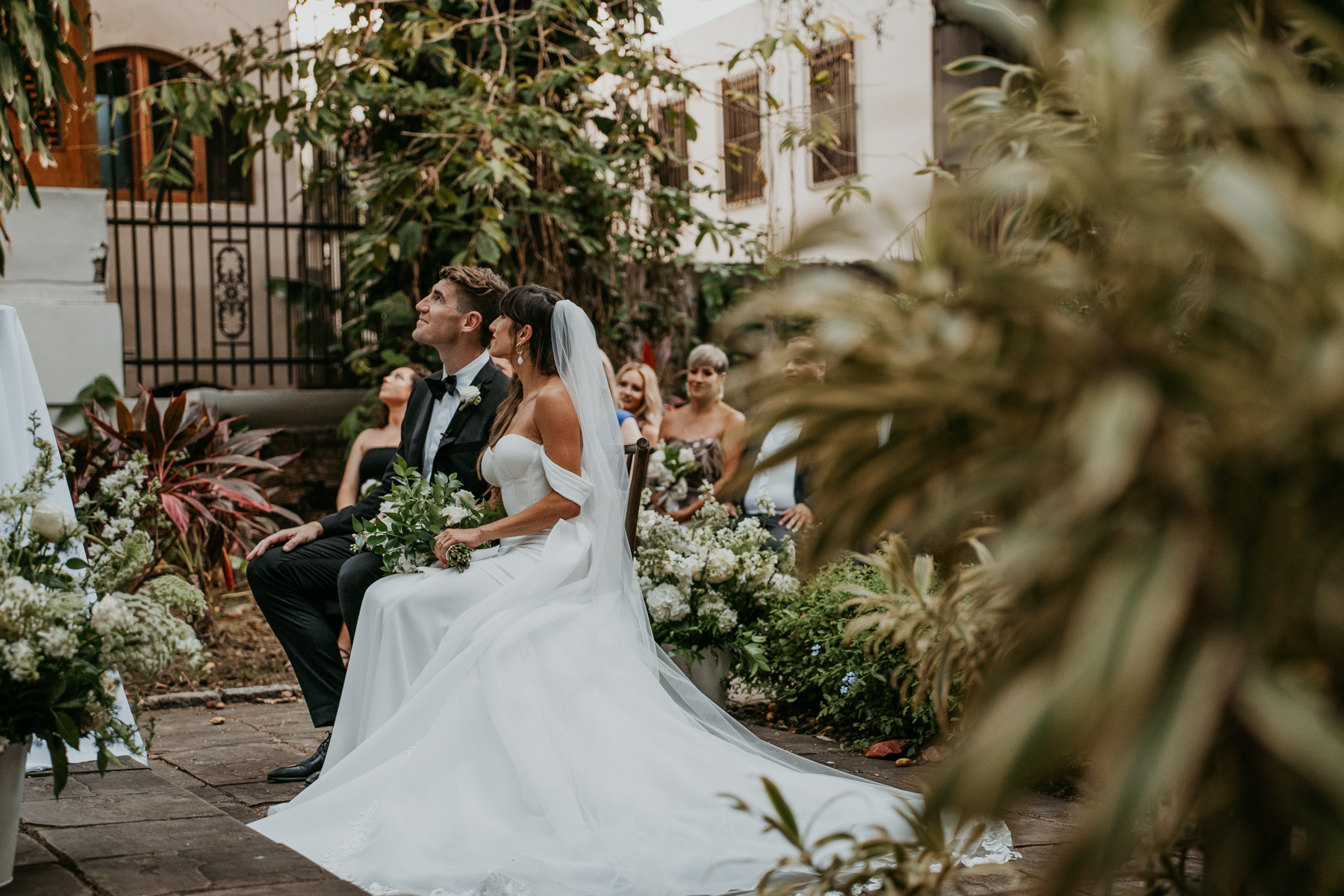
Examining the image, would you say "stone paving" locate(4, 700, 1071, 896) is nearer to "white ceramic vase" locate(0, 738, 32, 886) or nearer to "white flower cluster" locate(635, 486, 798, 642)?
"white ceramic vase" locate(0, 738, 32, 886)

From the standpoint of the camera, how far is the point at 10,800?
3.16 m

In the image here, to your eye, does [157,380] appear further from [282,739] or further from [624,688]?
[624,688]

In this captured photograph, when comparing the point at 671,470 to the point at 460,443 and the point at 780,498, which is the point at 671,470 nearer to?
the point at 780,498

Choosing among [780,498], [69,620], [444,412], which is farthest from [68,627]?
[780,498]

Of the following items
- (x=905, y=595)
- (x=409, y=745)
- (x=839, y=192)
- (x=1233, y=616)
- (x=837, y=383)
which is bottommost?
(x=409, y=745)

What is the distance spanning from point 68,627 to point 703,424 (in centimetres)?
467

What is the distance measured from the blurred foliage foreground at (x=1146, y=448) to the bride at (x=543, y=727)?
1.99m

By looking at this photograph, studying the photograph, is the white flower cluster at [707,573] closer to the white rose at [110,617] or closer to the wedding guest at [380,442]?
the wedding guest at [380,442]

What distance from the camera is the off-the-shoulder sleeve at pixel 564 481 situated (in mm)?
4445

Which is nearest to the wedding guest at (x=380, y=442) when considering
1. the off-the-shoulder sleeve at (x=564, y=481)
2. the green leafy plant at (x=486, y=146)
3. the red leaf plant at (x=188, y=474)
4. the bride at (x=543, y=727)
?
the red leaf plant at (x=188, y=474)

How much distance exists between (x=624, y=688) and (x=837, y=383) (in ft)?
9.46

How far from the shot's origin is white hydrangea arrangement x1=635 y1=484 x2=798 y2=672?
17.2 ft

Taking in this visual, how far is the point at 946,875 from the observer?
186cm

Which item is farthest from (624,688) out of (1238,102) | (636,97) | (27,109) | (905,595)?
(636,97)
